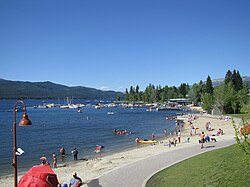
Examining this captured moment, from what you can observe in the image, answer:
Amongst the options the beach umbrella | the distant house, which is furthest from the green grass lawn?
the distant house

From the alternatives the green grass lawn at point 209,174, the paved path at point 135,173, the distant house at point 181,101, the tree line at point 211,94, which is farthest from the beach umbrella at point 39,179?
the distant house at point 181,101

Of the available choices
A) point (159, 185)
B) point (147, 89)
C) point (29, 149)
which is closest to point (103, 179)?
point (159, 185)

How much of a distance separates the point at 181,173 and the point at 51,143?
1238 inches

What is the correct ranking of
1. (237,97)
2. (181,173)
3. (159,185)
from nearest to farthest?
(159,185), (181,173), (237,97)

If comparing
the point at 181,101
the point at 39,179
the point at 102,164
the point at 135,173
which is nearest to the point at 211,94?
the point at 181,101

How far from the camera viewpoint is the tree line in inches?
3199

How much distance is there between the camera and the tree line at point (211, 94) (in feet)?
267

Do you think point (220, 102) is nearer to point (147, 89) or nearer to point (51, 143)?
point (51, 143)

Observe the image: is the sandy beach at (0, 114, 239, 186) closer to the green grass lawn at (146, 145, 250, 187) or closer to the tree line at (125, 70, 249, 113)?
the green grass lawn at (146, 145, 250, 187)

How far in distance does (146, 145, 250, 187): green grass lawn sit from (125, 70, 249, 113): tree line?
13.4 ft

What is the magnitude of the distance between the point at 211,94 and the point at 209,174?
10422cm

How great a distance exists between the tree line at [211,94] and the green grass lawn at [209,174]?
4074mm

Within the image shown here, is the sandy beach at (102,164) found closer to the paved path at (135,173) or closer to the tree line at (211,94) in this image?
the paved path at (135,173)

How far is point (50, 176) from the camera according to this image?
11.6 m
